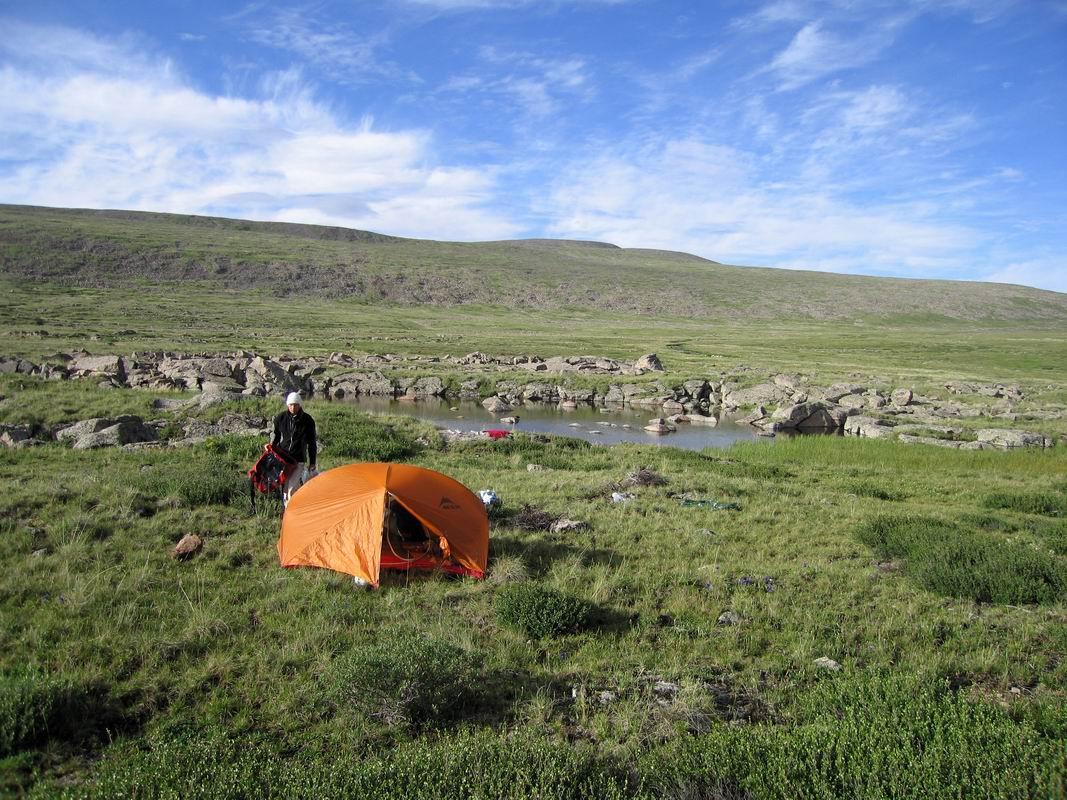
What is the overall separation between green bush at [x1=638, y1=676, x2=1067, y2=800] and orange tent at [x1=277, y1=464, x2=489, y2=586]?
162 inches

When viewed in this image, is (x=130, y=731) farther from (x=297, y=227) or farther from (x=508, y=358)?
(x=297, y=227)

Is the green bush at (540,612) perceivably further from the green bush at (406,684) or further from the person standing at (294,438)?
the person standing at (294,438)

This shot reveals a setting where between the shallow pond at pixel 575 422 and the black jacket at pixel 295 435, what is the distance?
541 inches

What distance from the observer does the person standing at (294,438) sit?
10055 mm

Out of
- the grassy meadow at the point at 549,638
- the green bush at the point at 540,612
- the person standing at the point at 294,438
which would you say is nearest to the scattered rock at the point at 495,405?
the grassy meadow at the point at 549,638

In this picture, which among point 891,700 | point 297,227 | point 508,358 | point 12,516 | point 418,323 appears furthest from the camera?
point 297,227

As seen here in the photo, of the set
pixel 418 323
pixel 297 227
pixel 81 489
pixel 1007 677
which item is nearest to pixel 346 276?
pixel 418 323

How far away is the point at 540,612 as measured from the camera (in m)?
6.98

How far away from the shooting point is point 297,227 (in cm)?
16662

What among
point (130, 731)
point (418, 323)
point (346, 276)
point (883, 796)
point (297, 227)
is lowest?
point (130, 731)

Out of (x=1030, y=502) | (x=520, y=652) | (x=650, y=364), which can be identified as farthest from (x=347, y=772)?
(x=650, y=364)

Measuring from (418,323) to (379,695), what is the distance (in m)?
74.9

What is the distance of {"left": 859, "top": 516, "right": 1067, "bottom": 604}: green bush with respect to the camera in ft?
27.7

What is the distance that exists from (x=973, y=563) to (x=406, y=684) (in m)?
8.47
